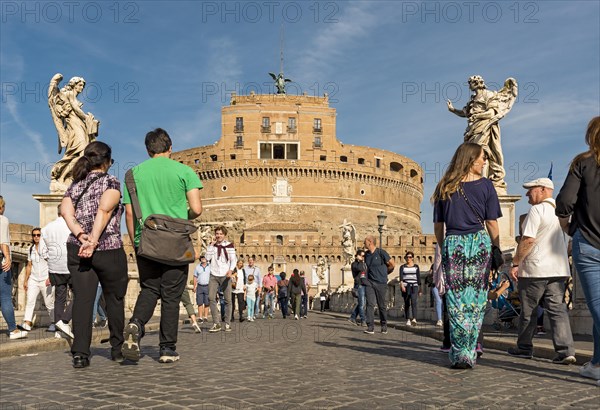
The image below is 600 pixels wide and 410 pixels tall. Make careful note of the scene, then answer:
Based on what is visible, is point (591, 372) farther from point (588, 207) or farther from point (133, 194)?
point (133, 194)

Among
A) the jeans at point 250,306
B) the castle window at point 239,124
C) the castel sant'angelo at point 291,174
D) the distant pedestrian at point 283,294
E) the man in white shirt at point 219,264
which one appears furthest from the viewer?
the castle window at point 239,124

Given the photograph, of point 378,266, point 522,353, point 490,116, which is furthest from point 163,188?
point 490,116

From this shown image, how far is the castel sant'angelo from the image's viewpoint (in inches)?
2667

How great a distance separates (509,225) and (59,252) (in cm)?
779

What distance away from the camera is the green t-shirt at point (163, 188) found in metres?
5.25

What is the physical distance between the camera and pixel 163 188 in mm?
5262

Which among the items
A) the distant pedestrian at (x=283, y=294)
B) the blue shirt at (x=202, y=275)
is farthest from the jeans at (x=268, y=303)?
the blue shirt at (x=202, y=275)

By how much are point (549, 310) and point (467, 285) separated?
96 cm

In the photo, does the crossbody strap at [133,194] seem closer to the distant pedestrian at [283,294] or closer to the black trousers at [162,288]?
the black trousers at [162,288]

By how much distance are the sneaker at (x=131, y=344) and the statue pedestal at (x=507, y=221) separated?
7974 mm

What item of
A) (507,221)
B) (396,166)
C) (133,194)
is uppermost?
(396,166)

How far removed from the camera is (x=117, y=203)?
Answer: 17.3 feet

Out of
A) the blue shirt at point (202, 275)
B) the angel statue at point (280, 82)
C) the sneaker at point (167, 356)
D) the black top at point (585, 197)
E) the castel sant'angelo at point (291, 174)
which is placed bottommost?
the sneaker at point (167, 356)

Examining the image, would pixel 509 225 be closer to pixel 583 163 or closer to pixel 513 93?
pixel 513 93
